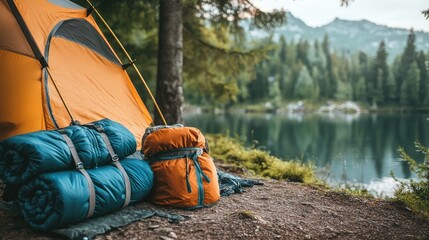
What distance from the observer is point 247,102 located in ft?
319

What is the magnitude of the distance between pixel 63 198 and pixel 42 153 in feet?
1.44

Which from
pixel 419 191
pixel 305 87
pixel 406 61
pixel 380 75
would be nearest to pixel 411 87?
pixel 406 61

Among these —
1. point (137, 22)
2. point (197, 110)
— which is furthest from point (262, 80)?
point (137, 22)

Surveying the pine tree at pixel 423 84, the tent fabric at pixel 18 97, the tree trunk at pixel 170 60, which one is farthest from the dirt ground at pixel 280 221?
the pine tree at pixel 423 84

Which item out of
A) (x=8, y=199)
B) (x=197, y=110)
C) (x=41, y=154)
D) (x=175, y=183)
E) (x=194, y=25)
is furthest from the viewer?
(x=197, y=110)

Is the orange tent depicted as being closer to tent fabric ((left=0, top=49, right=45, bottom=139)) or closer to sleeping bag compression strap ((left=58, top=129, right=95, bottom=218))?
tent fabric ((left=0, top=49, right=45, bottom=139))

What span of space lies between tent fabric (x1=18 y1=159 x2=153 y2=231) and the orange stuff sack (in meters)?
0.72

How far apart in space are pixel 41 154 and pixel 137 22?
8.46m

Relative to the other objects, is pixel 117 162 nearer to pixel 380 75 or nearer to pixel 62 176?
pixel 62 176

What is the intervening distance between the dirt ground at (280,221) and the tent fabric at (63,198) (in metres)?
0.17

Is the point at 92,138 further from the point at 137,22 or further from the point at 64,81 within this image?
the point at 137,22

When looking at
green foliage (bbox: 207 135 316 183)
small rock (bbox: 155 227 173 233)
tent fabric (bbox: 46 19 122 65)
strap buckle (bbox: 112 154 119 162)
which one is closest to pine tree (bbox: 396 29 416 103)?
green foliage (bbox: 207 135 316 183)

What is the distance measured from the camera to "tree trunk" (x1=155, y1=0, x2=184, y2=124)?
7910 mm

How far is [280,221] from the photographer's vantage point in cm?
409
